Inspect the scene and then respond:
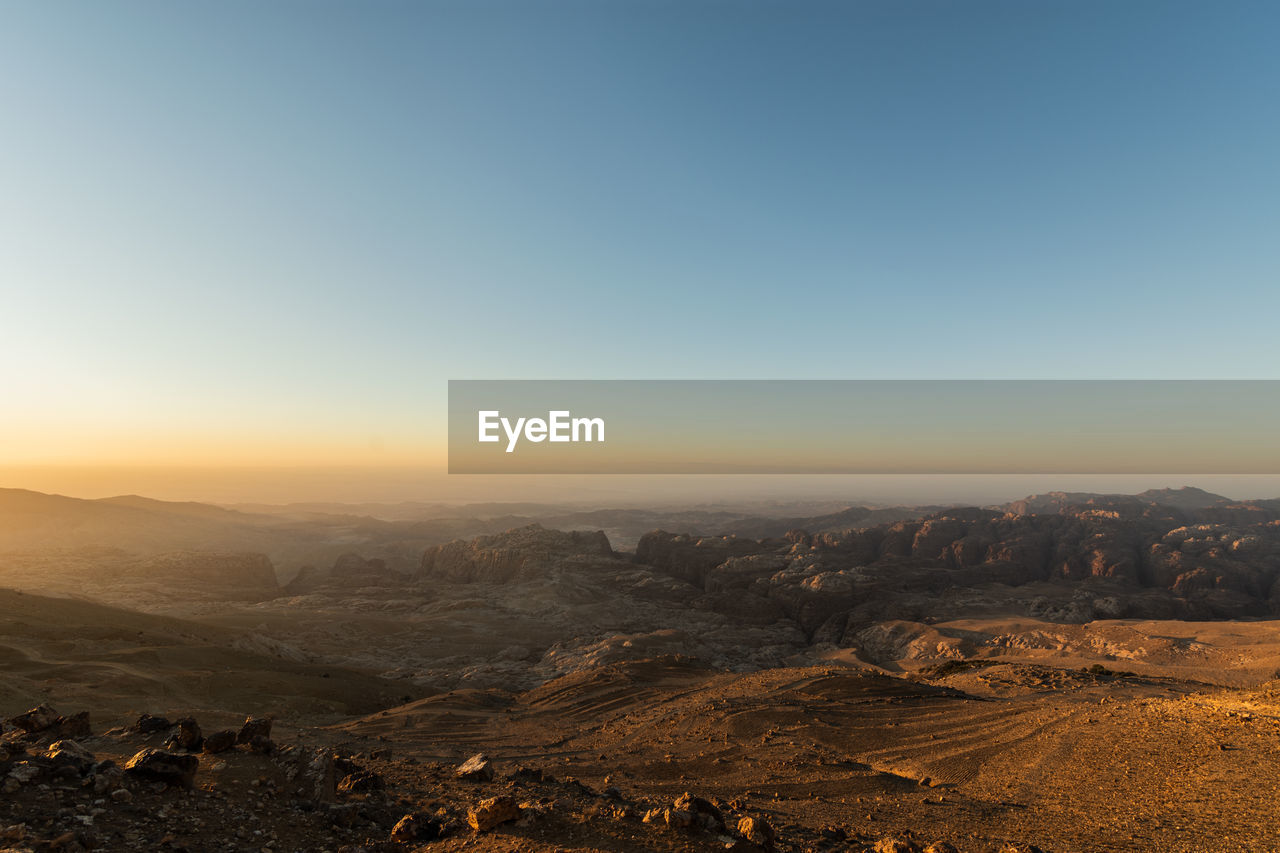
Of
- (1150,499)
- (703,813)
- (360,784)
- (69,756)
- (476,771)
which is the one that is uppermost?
(69,756)

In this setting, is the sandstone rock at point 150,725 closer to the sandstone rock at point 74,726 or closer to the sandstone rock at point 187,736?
the sandstone rock at point 74,726

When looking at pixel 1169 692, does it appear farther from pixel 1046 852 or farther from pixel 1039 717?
pixel 1046 852

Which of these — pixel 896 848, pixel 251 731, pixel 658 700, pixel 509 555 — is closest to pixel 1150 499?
pixel 509 555

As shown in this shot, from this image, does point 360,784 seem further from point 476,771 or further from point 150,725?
point 150,725

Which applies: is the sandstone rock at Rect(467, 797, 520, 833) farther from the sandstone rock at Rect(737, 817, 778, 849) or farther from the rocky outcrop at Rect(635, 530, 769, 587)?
the rocky outcrop at Rect(635, 530, 769, 587)

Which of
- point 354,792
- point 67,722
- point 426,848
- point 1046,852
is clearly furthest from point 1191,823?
point 67,722
